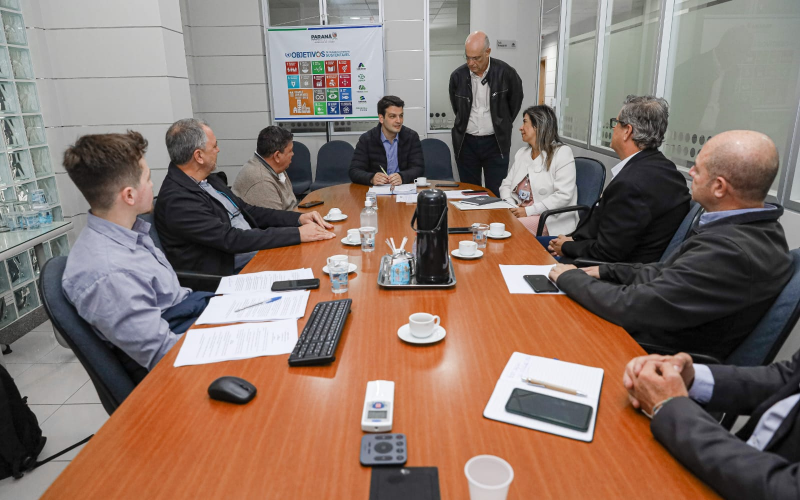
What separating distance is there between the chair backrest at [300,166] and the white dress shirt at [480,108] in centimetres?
192

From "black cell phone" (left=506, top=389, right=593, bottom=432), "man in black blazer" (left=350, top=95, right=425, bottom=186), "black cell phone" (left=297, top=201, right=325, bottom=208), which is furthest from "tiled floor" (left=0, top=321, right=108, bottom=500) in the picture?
"man in black blazer" (left=350, top=95, right=425, bottom=186)

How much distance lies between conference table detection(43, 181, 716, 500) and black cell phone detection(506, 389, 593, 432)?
0.12 ft

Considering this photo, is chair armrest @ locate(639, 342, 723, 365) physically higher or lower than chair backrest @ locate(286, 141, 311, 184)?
lower

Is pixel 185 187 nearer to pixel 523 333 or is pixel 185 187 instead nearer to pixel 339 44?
pixel 523 333

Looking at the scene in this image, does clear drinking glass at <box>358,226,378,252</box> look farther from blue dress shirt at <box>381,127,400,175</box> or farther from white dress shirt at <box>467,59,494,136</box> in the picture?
white dress shirt at <box>467,59,494,136</box>

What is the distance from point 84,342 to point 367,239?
3.79 feet

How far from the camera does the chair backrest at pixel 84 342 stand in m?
1.36

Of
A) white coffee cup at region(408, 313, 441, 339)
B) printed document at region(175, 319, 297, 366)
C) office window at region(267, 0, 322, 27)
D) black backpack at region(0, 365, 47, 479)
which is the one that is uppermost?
office window at region(267, 0, 322, 27)

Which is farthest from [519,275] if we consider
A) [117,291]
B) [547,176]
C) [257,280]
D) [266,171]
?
[266,171]

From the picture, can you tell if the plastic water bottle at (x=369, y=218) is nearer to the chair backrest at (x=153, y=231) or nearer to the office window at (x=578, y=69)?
the chair backrest at (x=153, y=231)

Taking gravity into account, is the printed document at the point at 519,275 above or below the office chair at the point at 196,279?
above

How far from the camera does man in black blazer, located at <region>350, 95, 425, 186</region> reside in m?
4.23

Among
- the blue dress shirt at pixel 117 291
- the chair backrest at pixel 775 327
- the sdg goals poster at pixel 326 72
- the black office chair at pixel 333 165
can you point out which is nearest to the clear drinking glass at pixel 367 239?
the blue dress shirt at pixel 117 291

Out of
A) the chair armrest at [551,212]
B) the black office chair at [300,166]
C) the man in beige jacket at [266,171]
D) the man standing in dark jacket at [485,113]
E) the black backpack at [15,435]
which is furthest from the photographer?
the black office chair at [300,166]
